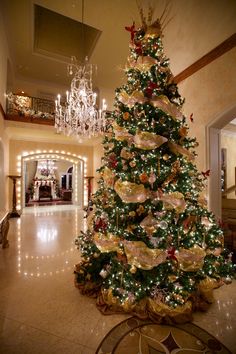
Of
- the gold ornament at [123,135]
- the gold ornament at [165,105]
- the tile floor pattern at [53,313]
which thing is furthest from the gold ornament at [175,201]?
the tile floor pattern at [53,313]

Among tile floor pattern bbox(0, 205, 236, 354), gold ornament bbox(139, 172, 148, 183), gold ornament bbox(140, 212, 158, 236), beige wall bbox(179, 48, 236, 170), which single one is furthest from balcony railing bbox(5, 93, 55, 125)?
gold ornament bbox(140, 212, 158, 236)

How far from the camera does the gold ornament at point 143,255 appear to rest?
198 cm

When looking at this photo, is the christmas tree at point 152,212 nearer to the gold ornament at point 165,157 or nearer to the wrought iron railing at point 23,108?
the gold ornament at point 165,157

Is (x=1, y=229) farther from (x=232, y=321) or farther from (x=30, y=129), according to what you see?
(x=30, y=129)

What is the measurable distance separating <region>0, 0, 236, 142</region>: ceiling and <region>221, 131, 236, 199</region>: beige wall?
463cm

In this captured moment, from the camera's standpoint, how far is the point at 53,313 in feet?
7.22

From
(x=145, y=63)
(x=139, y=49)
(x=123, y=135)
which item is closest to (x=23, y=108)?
(x=139, y=49)

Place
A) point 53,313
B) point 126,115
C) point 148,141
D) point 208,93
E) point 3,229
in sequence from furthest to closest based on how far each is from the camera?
1. point 3,229
2. point 208,93
3. point 126,115
4. point 53,313
5. point 148,141

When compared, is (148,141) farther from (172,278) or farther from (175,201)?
(172,278)

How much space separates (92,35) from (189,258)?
6923 millimetres

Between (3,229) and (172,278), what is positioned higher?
(3,229)

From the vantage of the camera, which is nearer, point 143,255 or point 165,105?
point 143,255

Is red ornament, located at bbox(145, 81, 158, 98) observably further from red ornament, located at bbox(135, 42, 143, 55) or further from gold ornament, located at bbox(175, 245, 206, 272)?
gold ornament, located at bbox(175, 245, 206, 272)

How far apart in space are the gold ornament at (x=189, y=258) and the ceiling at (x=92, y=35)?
274 centimetres
